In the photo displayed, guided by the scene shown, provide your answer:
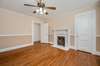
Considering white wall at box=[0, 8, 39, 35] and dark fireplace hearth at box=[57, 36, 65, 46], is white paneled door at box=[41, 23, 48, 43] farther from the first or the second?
dark fireplace hearth at box=[57, 36, 65, 46]

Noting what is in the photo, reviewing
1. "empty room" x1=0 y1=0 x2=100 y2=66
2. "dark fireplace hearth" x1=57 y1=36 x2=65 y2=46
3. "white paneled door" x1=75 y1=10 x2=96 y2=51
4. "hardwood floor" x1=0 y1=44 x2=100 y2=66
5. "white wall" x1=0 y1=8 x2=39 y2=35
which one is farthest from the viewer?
"dark fireplace hearth" x1=57 y1=36 x2=65 y2=46

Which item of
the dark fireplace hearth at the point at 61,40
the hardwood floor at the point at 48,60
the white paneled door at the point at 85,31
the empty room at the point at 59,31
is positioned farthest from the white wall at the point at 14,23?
the white paneled door at the point at 85,31

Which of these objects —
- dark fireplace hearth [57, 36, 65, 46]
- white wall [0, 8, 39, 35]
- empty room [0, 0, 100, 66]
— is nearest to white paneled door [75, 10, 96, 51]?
empty room [0, 0, 100, 66]

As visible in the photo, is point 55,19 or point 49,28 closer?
point 55,19

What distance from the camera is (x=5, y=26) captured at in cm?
499

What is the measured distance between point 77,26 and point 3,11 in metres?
4.43

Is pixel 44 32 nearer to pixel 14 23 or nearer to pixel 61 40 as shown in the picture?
pixel 61 40

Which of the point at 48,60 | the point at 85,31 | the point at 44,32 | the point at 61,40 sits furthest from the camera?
the point at 44,32

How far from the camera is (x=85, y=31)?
15.9 feet

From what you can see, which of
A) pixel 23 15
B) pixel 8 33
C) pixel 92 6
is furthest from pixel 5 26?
pixel 92 6

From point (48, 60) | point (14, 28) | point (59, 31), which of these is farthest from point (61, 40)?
point (14, 28)

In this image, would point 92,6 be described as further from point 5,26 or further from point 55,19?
point 5,26

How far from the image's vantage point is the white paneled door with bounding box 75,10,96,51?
4.44 metres

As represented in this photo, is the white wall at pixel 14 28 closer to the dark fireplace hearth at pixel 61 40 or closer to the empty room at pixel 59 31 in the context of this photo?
the empty room at pixel 59 31
